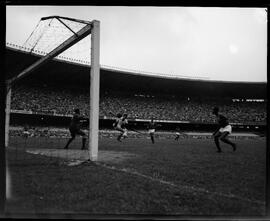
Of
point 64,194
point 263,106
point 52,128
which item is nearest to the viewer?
point 64,194

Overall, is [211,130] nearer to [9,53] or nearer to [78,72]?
[78,72]

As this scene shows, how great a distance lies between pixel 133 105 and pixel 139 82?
3.40 m

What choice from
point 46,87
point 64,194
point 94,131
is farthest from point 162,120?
point 64,194

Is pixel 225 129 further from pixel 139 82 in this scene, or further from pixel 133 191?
pixel 139 82

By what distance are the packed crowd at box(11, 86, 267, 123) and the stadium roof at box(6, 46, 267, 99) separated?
3.96 feet

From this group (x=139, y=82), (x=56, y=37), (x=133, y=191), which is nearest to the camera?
(x=133, y=191)

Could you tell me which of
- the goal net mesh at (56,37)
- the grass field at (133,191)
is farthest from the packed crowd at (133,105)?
the grass field at (133,191)

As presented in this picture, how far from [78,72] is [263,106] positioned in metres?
30.5

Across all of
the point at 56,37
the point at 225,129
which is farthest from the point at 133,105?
the point at 56,37

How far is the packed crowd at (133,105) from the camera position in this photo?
108 ft

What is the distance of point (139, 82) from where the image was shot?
4128cm

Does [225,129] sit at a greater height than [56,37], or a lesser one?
lesser

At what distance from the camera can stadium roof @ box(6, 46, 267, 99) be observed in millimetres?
33844
